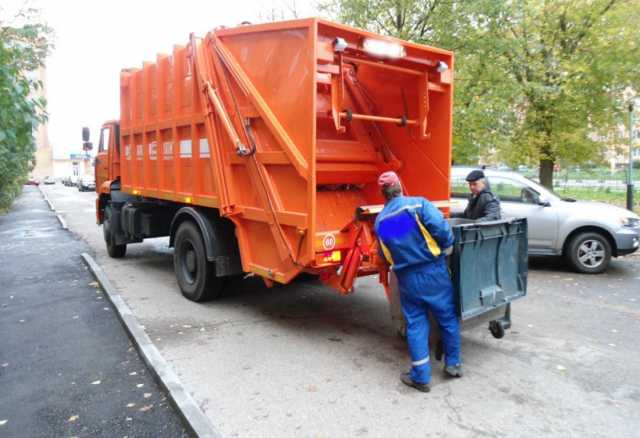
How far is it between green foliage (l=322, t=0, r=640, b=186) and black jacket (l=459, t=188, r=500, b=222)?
7158 mm

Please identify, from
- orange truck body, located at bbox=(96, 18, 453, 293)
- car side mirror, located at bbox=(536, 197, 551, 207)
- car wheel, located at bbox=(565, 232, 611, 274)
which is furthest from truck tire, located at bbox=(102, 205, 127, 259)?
car wheel, located at bbox=(565, 232, 611, 274)

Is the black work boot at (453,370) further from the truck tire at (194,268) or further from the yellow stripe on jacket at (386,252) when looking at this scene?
the truck tire at (194,268)

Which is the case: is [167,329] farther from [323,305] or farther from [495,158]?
[495,158]

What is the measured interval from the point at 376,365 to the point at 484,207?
1.92m

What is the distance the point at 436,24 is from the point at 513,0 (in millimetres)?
1974

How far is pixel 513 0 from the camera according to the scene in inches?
474

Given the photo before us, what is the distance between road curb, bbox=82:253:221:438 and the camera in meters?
3.17

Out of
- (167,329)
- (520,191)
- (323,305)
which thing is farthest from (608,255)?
(167,329)

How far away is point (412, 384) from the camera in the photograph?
149 inches

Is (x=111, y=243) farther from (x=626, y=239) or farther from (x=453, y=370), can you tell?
(x=626, y=239)

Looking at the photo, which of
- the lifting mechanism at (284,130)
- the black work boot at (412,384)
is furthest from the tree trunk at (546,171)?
the black work boot at (412,384)

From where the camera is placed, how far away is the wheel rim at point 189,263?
20.6 ft

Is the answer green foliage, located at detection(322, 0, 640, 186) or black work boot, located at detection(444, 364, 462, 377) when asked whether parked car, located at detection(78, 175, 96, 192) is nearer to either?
green foliage, located at detection(322, 0, 640, 186)

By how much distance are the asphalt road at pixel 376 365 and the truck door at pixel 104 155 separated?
11.7ft
